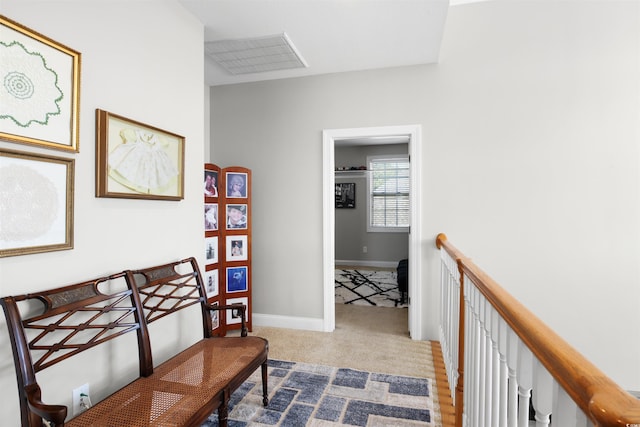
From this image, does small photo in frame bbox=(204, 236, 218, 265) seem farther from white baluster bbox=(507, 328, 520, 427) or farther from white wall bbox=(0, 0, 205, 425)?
white baluster bbox=(507, 328, 520, 427)

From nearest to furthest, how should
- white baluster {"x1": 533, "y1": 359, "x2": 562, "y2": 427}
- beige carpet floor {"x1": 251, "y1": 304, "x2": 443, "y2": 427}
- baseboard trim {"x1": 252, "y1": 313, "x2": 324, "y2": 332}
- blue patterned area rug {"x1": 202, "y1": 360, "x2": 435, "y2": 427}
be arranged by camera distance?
white baluster {"x1": 533, "y1": 359, "x2": 562, "y2": 427}, blue patterned area rug {"x1": 202, "y1": 360, "x2": 435, "y2": 427}, beige carpet floor {"x1": 251, "y1": 304, "x2": 443, "y2": 427}, baseboard trim {"x1": 252, "y1": 313, "x2": 324, "y2": 332}

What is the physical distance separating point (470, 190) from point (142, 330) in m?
2.75

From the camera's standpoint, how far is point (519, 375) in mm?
896

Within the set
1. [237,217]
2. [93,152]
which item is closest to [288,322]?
[237,217]

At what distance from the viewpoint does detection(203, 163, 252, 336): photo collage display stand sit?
316 cm

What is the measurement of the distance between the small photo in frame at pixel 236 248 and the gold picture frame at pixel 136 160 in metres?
1.13

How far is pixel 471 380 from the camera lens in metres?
1.54

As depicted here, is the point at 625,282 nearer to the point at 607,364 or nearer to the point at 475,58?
the point at 607,364

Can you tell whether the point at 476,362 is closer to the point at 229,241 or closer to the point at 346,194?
the point at 229,241

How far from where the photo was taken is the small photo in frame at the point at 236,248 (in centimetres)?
328

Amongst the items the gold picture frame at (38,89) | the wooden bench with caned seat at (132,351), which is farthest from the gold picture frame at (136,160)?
the wooden bench with caned seat at (132,351)

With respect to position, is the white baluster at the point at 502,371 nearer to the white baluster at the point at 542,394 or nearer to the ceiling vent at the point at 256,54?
the white baluster at the point at 542,394

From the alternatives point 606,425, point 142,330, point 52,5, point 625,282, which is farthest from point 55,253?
point 625,282

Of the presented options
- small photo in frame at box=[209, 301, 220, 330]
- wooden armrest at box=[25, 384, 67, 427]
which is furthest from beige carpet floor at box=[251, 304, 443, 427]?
wooden armrest at box=[25, 384, 67, 427]
